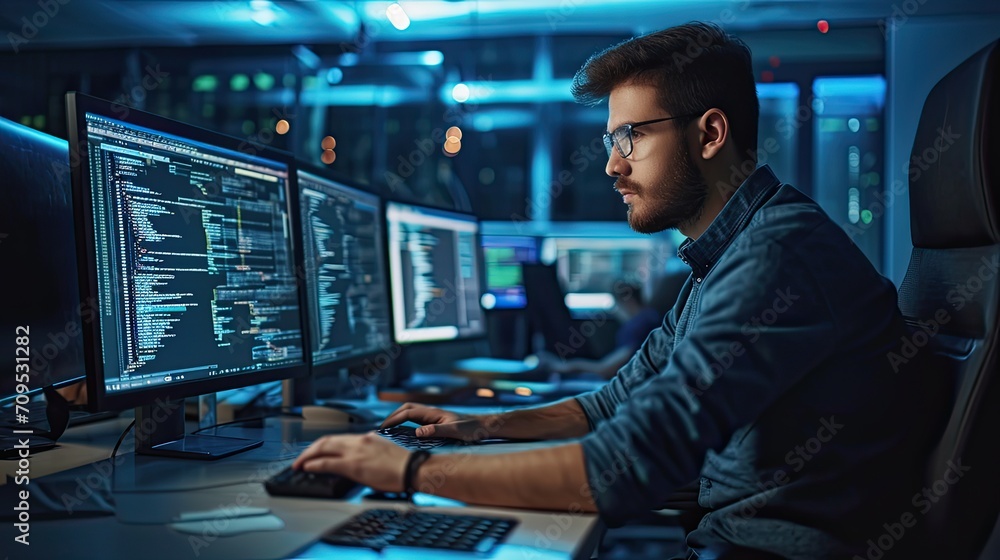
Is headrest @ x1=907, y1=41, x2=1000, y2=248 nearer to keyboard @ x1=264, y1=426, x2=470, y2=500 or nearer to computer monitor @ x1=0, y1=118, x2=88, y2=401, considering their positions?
keyboard @ x1=264, y1=426, x2=470, y2=500

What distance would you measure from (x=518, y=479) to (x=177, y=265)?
64 centimetres

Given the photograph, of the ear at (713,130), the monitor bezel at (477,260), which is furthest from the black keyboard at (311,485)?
the monitor bezel at (477,260)

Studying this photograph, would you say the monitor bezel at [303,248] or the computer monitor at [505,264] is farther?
the computer monitor at [505,264]

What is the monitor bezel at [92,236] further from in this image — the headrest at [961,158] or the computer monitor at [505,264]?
the computer monitor at [505,264]

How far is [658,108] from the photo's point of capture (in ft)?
4.26

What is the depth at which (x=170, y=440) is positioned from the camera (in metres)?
1.29

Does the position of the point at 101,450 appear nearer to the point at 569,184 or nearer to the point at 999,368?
the point at 999,368

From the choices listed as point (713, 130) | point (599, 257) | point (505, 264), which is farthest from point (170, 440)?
point (599, 257)

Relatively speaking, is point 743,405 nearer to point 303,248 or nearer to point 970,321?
point 970,321

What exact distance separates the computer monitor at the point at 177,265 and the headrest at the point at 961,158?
1.09 m

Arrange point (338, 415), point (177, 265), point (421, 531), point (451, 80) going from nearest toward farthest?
point (421, 531)
point (177, 265)
point (338, 415)
point (451, 80)

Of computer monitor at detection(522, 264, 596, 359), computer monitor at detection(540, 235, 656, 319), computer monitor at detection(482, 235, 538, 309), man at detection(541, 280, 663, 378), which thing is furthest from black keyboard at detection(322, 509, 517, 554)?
computer monitor at detection(540, 235, 656, 319)

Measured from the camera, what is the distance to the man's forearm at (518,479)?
90 cm

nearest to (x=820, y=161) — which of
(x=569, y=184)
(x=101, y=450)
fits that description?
(x=569, y=184)
